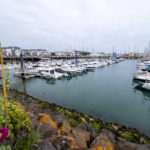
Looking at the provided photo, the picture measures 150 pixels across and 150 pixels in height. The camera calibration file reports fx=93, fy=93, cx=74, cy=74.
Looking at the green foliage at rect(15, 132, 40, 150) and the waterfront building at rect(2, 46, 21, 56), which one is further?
the waterfront building at rect(2, 46, 21, 56)

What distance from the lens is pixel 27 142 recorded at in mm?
1749

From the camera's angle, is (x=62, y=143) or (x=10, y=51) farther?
(x=10, y=51)

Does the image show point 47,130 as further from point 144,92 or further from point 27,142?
point 144,92

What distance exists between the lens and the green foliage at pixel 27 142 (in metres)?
1.68

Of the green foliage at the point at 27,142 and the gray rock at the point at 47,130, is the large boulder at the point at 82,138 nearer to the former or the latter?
the gray rock at the point at 47,130

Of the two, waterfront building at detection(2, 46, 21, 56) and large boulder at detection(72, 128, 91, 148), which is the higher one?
waterfront building at detection(2, 46, 21, 56)

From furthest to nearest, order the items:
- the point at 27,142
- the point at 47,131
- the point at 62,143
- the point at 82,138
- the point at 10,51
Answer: the point at 10,51 → the point at 82,138 → the point at 47,131 → the point at 62,143 → the point at 27,142

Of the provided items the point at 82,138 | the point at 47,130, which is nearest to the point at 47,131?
the point at 47,130

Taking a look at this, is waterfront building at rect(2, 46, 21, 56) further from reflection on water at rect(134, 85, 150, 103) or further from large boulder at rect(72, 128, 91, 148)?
reflection on water at rect(134, 85, 150, 103)

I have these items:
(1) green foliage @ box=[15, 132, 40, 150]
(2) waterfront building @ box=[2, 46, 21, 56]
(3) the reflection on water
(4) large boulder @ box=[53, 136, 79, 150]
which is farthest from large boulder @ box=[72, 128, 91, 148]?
(3) the reflection on water

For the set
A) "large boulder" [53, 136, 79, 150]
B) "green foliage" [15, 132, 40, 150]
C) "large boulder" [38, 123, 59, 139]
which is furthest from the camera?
"large boulder" [38, 123, 59, 139]

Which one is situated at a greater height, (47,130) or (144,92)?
(47,130)

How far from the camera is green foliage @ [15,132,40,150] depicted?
168cm

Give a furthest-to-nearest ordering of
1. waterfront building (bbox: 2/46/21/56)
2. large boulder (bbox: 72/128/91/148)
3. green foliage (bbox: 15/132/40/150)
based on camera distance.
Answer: waterfront building (bbox: 2/46/21/56), large boulder (bbox: 72/128/91/148), green foliage (bbox: 15/132/40/150)
